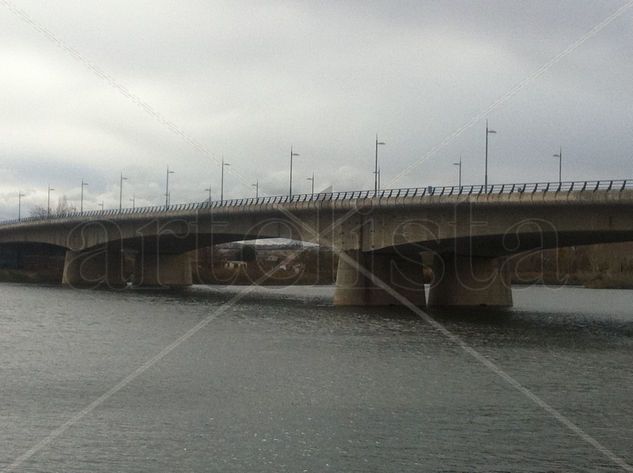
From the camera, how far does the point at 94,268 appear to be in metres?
128

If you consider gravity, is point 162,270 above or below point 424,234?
below

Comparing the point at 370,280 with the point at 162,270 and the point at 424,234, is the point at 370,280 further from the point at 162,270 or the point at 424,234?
the point at 162,270

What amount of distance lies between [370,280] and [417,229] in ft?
25.8

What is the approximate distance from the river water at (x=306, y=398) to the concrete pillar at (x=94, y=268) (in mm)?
68266

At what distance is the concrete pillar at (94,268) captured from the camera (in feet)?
412

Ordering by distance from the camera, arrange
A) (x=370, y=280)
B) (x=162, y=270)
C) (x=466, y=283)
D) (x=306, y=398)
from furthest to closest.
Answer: (x=162, y=270), (x=466, y=283), (x=370, y=280), (x=306, y=398)

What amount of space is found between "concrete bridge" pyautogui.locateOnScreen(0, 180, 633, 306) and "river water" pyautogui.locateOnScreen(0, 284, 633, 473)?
374 inches

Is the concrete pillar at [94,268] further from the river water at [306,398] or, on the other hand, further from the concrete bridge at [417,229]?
the river water at [306,398]

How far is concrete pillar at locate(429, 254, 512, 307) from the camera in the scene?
82.0 metres

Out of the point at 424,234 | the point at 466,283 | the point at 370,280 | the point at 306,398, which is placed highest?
the point at 424,234

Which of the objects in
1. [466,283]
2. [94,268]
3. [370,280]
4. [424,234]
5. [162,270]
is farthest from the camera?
[94,268]

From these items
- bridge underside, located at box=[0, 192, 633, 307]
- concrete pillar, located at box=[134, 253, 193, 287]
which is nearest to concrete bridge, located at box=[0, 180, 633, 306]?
bridge underside, located at box=[0, 192, 633, 307]

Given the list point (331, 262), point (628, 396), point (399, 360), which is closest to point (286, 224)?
point (399, 360)

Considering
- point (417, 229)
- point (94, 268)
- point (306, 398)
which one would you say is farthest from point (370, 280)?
point (94, 268)
